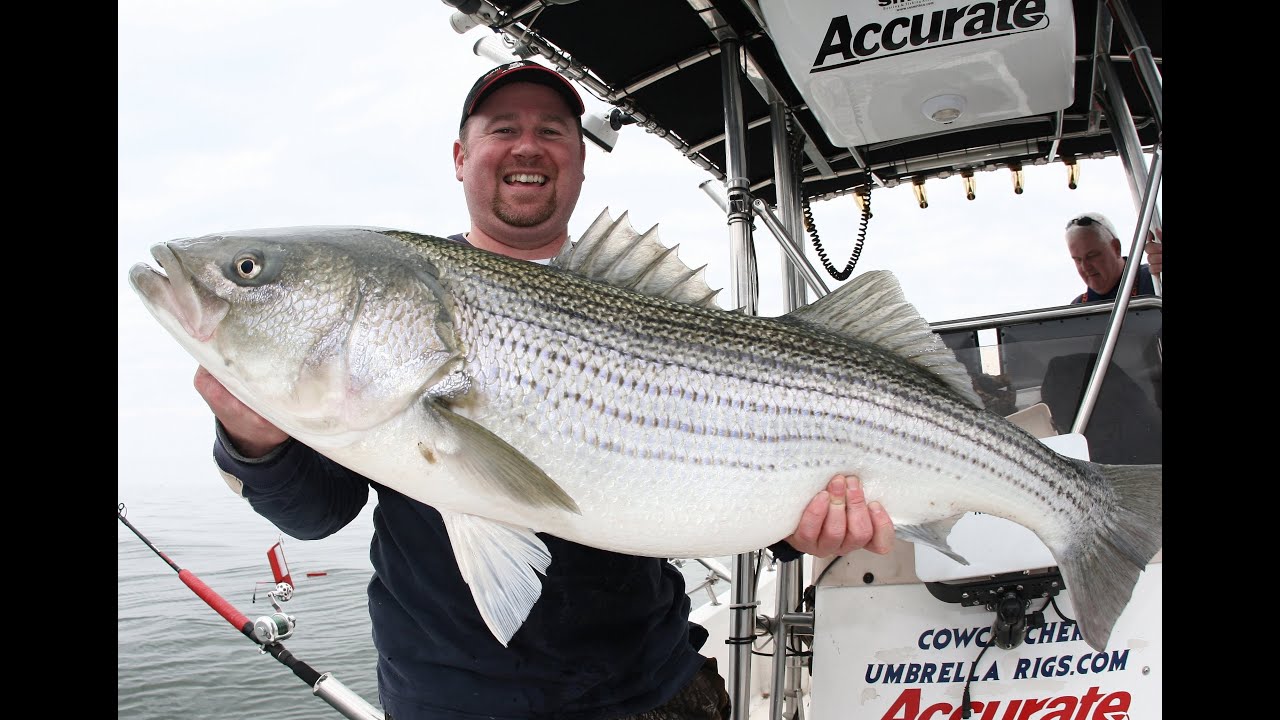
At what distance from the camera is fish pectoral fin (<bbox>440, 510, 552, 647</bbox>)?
1.80 meters

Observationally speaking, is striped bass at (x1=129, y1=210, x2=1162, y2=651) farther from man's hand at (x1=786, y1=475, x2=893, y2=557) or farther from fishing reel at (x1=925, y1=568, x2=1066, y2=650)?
fishing reel at (x1=925, y1=568, x2=1066, y2=650)

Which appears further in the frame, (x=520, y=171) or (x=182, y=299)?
(x=520, y=171)

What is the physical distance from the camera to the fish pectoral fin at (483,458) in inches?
68.4

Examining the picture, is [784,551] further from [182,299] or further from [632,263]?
[182,299]

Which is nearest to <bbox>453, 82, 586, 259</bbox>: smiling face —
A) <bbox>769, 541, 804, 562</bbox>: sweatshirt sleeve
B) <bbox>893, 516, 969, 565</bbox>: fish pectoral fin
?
<bbox>769, 541, 804, 562</bbox>: sweatshirt sleeve

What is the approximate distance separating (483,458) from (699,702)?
117 cm

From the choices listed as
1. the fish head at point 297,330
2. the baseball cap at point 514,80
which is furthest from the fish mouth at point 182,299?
the baseball cap at point 514,80

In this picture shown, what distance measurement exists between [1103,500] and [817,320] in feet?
3.32

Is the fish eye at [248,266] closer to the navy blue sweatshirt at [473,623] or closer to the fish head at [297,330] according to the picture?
the fish head at [297,330]

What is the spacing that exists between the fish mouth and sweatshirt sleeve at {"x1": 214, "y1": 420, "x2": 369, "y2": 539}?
34cm

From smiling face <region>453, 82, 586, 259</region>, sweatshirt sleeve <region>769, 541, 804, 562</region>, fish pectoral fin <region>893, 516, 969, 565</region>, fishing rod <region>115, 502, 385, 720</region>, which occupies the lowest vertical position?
fishing rod <region>115, 502, 385, 720</region>

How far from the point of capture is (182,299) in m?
1.75

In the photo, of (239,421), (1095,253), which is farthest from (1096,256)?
(239,421)

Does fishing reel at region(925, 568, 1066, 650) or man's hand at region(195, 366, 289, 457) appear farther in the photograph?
fishing reel at region(925, 568, 1066, 650)
